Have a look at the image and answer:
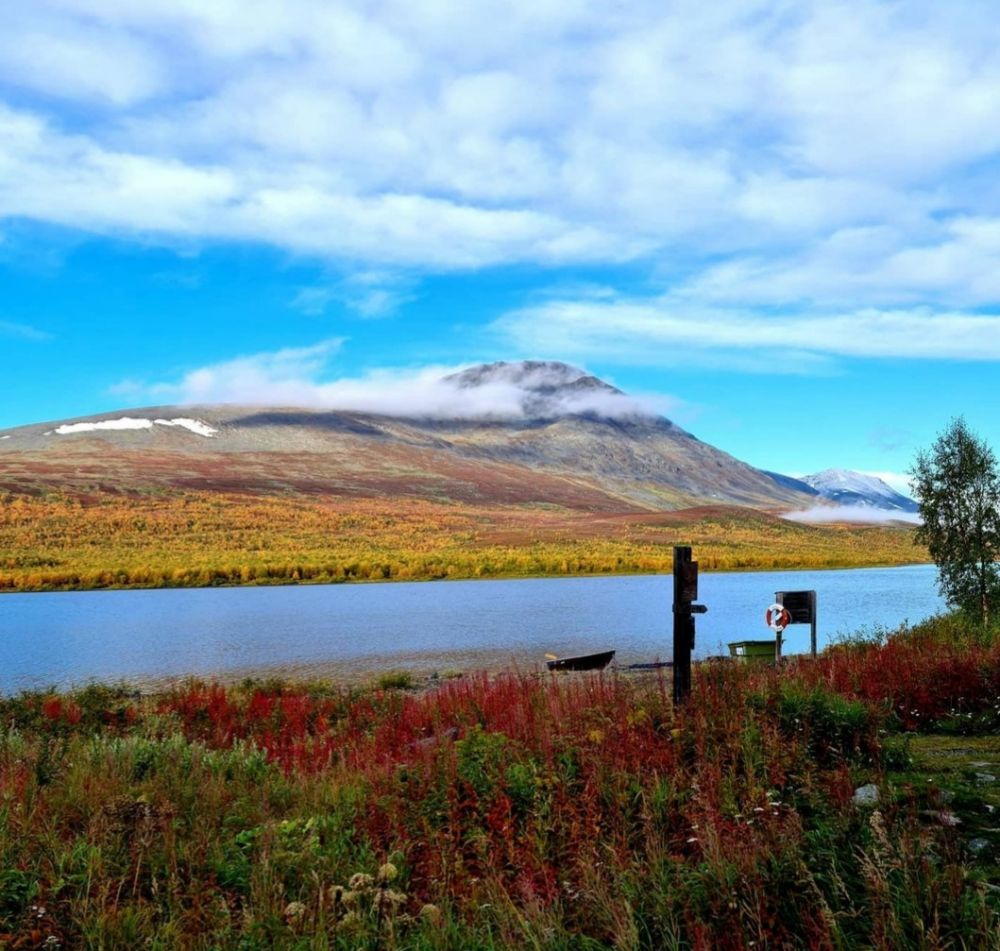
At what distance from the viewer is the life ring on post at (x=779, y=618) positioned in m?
18.4

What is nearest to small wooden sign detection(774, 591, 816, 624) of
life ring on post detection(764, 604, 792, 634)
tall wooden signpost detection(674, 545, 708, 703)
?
life ring on post detection(764, 604, 792, 634)

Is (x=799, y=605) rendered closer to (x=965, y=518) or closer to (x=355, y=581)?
(x=965, y=518)

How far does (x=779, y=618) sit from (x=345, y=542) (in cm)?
7216

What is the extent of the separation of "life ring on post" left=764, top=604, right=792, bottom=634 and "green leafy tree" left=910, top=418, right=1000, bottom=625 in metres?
8.47

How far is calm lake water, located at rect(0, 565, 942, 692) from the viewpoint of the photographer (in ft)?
88.6

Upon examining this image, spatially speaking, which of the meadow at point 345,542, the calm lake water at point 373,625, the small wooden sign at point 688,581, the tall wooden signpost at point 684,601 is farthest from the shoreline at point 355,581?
the small wooden sign at point 688,581

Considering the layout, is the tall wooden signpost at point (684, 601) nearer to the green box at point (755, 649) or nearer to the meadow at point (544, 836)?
the meadow at point (544, 836)

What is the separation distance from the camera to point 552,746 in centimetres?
783

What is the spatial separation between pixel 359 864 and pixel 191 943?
4.21 ft

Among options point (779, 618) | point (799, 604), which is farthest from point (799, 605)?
point (779, 618)

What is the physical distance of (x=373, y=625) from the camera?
36312mm

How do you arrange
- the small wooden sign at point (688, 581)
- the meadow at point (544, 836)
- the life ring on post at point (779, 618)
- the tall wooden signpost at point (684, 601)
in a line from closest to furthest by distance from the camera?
the meadow at point (544, 836)
the tall wooden signpost at point (684, 601)
the small wooden sign at point (688, 581)
the life ring on post at point (779, 618)

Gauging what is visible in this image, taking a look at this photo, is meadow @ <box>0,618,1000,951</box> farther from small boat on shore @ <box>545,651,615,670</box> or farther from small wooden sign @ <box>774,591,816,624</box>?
small boat on shore @ <box>545,651,615,670</box>

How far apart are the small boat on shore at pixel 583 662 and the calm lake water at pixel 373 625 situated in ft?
6.07
